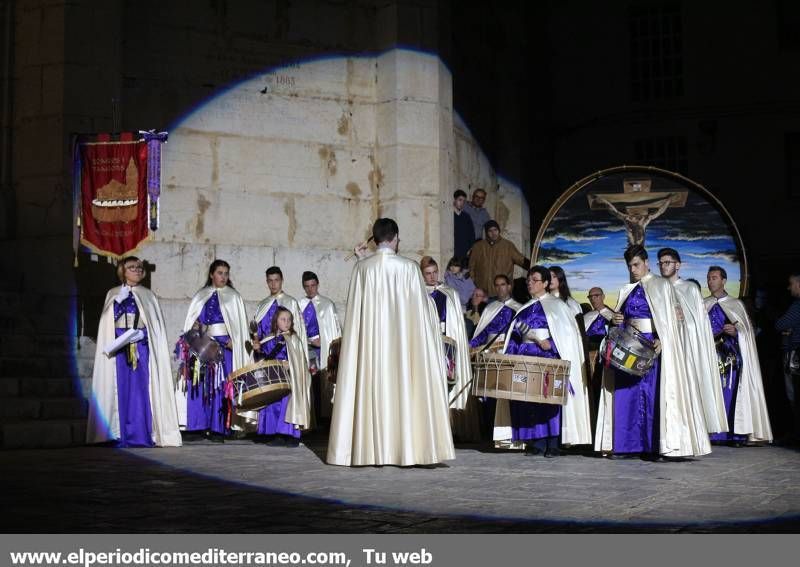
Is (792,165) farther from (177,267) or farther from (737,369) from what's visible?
(177,267)

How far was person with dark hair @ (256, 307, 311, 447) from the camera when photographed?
450 inches

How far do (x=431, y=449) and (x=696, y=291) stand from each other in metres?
4.19

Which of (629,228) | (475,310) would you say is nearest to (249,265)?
(475,310)

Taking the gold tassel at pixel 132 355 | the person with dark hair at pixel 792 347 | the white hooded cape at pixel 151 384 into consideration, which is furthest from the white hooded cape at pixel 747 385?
the gold tassel at pixel 132 355

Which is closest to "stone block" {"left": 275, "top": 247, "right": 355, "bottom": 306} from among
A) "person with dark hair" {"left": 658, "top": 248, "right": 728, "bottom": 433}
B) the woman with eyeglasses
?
the woman with eyeglasses

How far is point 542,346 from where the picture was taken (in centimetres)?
1032

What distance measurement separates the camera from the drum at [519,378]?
30.9 feet

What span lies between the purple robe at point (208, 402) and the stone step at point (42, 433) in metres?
1.23

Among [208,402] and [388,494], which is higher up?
[208,402]

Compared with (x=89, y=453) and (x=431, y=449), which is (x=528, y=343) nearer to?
(x=431, y=449)

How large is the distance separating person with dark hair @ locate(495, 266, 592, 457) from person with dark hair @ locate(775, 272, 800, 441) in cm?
263

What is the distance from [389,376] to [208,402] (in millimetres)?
3903

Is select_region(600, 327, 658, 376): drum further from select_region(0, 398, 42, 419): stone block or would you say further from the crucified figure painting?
the crucified figure painting
